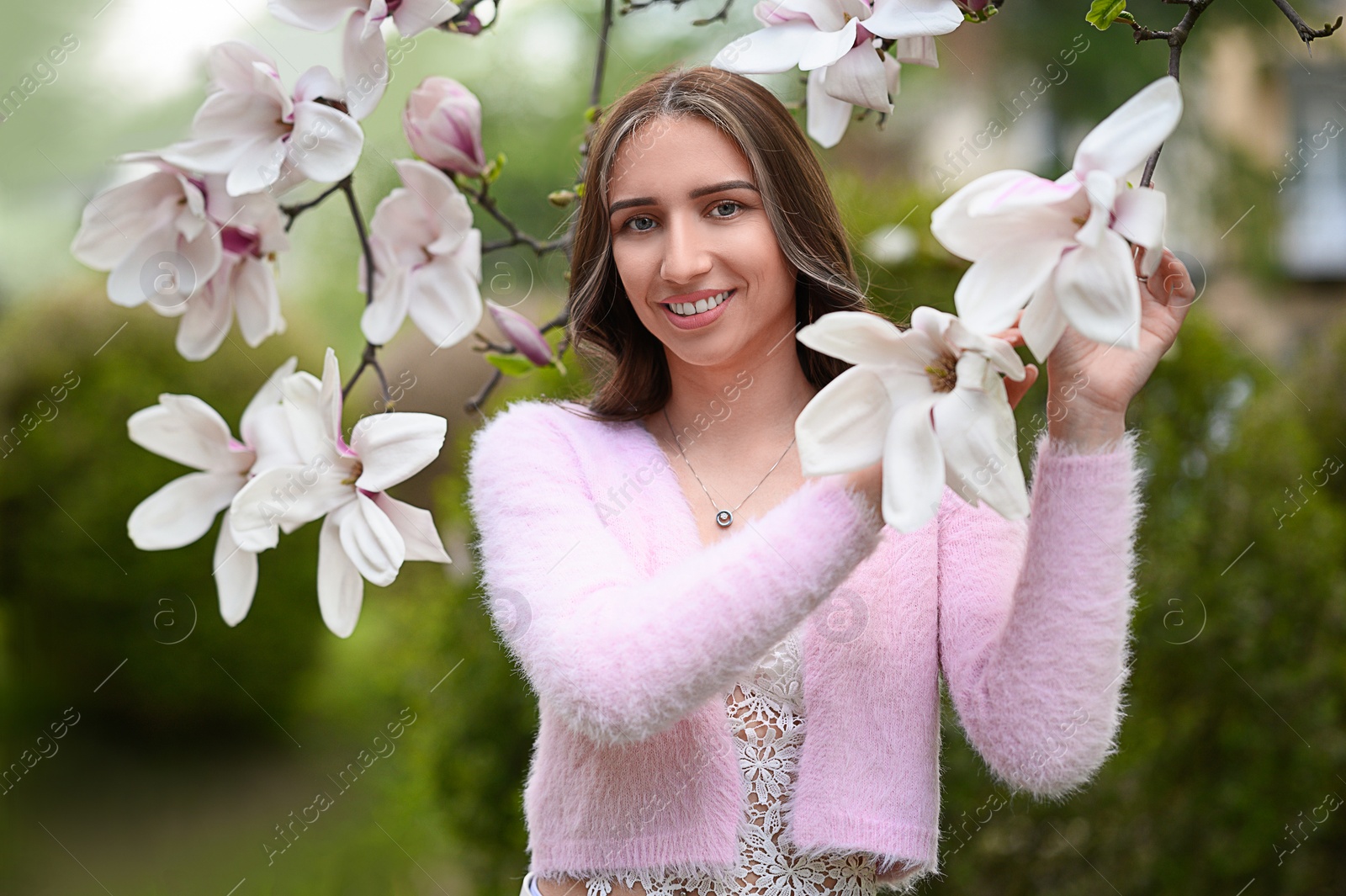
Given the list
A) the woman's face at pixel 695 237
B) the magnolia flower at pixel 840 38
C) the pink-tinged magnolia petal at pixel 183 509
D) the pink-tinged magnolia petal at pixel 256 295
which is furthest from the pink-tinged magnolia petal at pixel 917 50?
the pink-tinged magnolia petal at pixel 183 509

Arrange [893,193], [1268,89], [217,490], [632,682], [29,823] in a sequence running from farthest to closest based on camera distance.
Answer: [1268,89]
[29,823]
[893,193]
[217,490]
[632,682]

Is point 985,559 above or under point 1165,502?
above

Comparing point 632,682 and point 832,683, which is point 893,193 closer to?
point 832,683

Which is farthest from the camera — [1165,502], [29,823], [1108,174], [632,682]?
[29,823]

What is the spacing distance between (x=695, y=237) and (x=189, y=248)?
22.3 inches

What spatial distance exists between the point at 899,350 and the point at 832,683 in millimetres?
515

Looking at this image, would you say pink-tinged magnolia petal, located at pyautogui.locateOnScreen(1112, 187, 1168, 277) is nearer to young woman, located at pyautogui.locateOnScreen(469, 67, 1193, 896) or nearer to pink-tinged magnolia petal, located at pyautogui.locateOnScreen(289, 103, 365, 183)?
young woman, located at pyautogui.locateOnScreen(469, 67, 1193, 896)

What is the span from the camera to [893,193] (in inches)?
124

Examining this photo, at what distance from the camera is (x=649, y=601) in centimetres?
98

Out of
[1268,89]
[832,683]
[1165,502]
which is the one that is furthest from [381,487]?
[1268,89]

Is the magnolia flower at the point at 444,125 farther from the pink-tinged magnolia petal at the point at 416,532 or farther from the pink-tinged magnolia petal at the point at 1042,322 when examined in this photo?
the pink-tinged magnolia petal at the point at 1042,322

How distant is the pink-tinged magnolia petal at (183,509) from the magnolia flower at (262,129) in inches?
13.0

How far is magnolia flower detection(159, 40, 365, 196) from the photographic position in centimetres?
110

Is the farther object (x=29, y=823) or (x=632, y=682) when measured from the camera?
(x=29, y=823)
